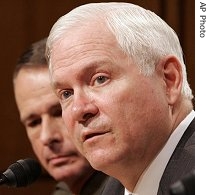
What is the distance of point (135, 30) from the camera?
972 mm

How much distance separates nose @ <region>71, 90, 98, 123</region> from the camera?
3.11 feet

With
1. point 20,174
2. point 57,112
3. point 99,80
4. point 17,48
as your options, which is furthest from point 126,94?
point 17,48

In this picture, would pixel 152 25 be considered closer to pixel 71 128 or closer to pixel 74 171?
pixel 71 128

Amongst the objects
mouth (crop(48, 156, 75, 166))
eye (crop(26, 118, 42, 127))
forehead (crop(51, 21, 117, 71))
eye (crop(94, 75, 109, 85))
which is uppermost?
forehead (crop(51, 21, 117, 71))

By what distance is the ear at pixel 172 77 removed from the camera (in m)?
1.00

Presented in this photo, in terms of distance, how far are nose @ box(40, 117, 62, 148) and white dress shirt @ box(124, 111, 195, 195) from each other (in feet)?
1.59

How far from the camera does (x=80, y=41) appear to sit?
1.00 m

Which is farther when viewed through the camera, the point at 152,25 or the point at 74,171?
the point at 74,171

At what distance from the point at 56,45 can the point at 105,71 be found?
11 centimetres

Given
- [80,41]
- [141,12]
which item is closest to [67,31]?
[80,41]

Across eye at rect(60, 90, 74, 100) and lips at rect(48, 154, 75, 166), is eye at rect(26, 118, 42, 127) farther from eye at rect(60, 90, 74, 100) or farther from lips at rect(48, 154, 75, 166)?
eye at rect(60, 90, 74, 100)

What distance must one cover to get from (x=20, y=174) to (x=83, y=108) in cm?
20

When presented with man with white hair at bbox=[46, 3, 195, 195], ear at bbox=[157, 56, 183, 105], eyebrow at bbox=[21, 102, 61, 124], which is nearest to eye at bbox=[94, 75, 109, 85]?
man with white hair at bbox=[46, 3, 195, 195]

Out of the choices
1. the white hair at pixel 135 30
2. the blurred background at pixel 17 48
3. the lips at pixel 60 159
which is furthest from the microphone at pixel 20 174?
the blurred background at pixel 17 48
